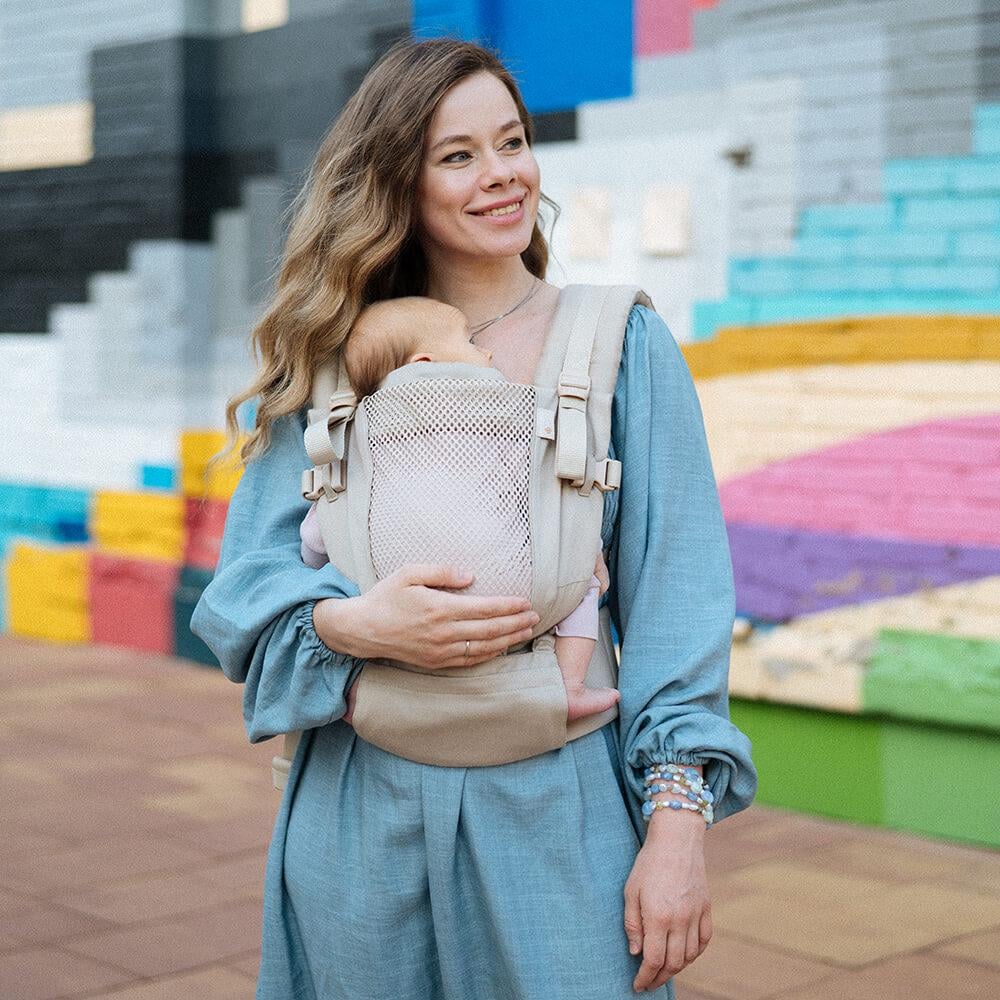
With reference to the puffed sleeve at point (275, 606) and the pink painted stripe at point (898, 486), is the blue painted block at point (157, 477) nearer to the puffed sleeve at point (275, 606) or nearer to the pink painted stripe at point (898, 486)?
the pink painted stripe at point (898, 486)

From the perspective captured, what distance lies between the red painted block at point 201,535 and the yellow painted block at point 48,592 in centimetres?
65

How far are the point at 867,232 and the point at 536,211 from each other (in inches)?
114

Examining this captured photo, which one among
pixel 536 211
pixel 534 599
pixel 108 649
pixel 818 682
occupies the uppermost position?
pixel 536 211

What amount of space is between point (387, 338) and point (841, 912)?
2.55m

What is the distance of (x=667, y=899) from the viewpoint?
5.89ft

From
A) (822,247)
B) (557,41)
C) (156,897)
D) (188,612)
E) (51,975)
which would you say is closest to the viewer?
(51,975)

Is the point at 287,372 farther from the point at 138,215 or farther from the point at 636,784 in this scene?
the point at 138,215

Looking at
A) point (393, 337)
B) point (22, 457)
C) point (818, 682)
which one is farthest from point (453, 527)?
point (22, 457)

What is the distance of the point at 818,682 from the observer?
471 centimetres

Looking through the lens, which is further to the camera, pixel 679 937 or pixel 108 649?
pixel 108 649

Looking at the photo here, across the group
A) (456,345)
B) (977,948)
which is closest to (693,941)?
(456,345)

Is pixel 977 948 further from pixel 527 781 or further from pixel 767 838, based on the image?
pixel 527 781

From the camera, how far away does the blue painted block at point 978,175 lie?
4.45m

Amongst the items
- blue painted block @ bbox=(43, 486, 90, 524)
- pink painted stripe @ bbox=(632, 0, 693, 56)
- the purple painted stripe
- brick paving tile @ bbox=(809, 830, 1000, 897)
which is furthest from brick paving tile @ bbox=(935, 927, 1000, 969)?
blue painted block @ bbox=(43, 486, 90, 524)
